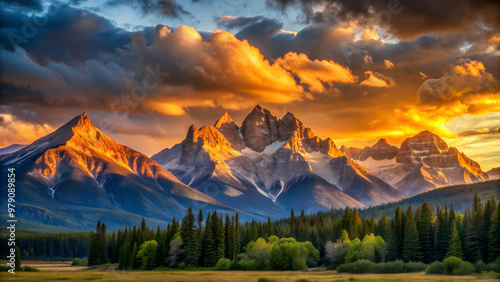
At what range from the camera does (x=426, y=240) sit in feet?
553

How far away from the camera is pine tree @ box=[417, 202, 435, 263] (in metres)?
167

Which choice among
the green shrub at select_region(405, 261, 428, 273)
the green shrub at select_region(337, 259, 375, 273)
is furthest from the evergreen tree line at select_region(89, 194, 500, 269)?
the green shrub at select_region(337, 259, 375, 273)

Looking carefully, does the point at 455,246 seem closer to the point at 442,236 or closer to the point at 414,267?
the point at 442,236

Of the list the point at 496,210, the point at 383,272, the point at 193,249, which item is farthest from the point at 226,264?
the point at 496,210

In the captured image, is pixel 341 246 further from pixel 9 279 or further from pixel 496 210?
pixel 9 279

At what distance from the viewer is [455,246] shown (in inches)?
6058

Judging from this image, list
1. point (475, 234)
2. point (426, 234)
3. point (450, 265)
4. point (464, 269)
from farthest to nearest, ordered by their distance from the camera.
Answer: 1. point (426, 234)
2. point (475, 234)
3. point (450, 265)
4. point (464, 269)

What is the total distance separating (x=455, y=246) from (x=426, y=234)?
16.7 metres

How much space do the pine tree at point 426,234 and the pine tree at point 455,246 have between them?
1109cm

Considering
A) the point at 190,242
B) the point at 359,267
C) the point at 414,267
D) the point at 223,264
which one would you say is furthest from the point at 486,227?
the point at 190,242

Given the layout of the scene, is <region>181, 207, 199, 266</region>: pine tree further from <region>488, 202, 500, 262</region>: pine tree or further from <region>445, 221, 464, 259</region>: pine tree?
<region>488, 202, 500, 262</region>: pine tree

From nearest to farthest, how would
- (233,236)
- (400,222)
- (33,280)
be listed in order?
(33,280) < (400,222) < (233,236)

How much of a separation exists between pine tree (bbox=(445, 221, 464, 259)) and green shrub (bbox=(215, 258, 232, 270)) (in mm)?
61921

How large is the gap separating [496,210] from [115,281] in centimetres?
9325
